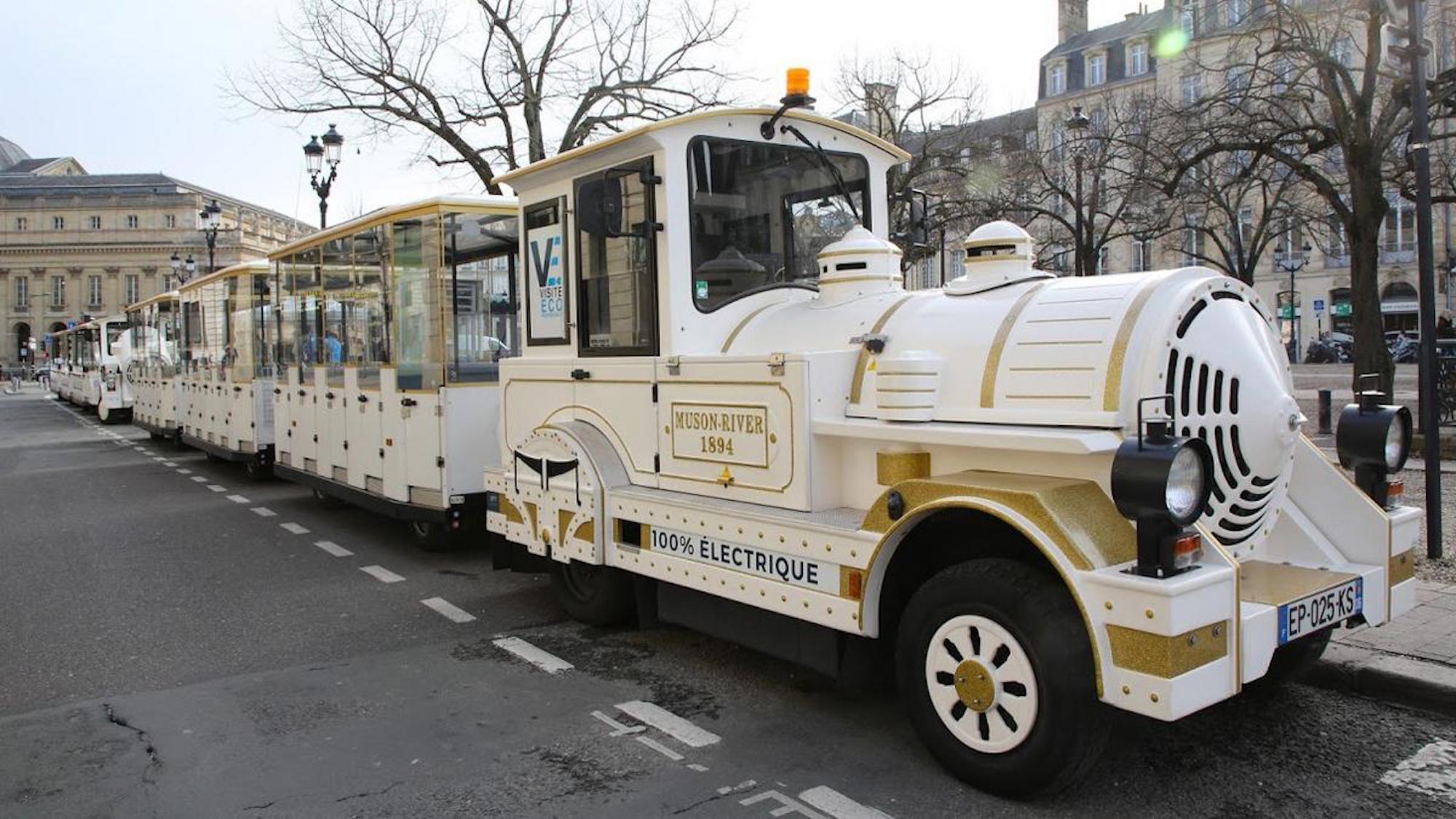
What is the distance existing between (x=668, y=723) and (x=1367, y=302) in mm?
13440

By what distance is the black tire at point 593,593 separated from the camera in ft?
20.0

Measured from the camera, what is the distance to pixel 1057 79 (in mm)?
60031

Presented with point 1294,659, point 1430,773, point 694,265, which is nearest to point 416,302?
point 694,265

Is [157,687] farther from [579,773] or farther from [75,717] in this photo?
[579,773]

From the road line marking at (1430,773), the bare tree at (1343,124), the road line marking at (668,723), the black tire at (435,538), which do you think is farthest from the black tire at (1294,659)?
the bare tree at (1343,124)

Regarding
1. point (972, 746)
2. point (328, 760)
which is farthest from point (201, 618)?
point (972, 746)

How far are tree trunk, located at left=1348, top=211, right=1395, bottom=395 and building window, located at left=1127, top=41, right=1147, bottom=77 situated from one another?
45789 millimetres

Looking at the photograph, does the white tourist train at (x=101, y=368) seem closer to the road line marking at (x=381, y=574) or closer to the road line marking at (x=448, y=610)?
the road line marking at (x=381, y=574)

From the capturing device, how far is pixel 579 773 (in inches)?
164

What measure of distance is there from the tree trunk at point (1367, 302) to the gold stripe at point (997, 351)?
12121mm

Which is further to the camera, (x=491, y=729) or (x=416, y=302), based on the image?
(x=416, y=302)

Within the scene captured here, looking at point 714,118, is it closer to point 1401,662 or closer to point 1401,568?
point 1401,568

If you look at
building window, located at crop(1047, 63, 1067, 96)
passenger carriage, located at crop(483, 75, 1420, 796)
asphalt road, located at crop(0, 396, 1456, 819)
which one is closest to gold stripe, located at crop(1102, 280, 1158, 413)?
passenger carriage, located at crop(483, 75, 1420, 796)

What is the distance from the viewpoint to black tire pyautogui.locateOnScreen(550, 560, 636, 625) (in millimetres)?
6105
